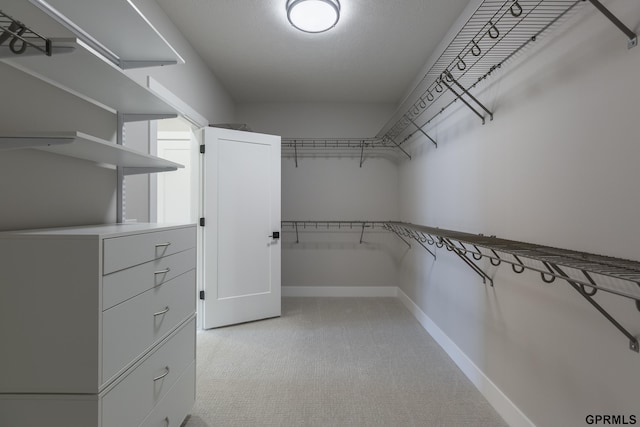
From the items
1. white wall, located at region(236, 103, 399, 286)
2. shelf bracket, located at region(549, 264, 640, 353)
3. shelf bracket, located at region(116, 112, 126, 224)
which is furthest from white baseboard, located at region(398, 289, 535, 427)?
shelf bracket, located at region(116, 112, 126, 224)

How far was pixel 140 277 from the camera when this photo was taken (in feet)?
3.75

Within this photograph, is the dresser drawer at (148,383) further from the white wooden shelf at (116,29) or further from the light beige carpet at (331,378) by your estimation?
the white wooden shelf at (116,29)

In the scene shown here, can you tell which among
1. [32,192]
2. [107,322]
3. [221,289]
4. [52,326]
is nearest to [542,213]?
[107,322]

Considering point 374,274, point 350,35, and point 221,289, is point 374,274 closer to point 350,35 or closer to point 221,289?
point 221,289

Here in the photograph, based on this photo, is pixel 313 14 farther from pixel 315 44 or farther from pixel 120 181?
pixel 120 181

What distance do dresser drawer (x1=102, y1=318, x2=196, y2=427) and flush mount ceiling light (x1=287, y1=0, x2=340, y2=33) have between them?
2031 mm

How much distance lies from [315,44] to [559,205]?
2152mm

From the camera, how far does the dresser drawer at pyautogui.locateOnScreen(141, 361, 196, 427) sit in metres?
1.26

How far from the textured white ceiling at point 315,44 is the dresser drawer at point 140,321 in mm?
1865

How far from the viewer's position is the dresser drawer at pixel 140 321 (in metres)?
0.98

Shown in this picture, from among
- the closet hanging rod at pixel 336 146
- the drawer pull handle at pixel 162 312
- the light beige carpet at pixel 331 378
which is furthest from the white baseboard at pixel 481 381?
the closet hanging rod at pixel 336 146

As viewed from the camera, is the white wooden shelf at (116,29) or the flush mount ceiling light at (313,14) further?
the flush mount ceiling light at (313,14)

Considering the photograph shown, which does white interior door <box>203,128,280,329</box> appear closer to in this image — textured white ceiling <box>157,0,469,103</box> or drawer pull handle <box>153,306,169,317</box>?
textured white ceiling <box>157,0,469,103</box>

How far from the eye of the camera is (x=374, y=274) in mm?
3934
